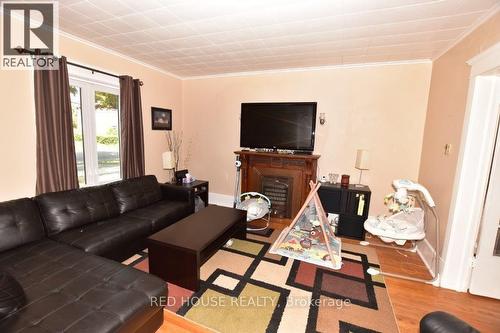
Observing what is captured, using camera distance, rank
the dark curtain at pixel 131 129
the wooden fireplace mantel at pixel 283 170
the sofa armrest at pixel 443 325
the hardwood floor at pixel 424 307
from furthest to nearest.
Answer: the wooden fireplace mantel at pixel 283 170, the dark curtain at pixel 131 129, the hardwood floor at pixel 424 307, the sofa armrest at pixel 443 325

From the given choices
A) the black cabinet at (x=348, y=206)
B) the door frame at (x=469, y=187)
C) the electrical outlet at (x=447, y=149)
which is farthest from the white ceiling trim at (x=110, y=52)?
the electrical outlet at (x=447, y=149)

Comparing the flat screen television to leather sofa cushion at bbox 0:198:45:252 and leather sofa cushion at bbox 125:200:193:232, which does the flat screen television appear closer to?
leather sofa cushion at bbox 125:200:193:232

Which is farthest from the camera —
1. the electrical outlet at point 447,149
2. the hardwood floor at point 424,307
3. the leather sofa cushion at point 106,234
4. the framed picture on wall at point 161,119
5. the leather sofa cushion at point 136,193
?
the framed picture on wall at point 161,119

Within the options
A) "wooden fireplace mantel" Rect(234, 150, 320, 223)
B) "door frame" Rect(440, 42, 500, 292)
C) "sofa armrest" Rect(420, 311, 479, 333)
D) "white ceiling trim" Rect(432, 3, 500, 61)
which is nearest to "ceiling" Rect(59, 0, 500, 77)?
"white ceiling trim" Rect(432, 3, 500, 61)

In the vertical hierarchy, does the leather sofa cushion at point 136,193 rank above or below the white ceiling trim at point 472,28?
below

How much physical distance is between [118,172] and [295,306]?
3.40 metres

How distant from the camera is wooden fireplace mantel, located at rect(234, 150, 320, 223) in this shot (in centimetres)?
398

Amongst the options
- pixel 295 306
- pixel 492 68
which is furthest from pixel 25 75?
pixel 492 68

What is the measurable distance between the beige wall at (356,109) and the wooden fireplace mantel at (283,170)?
15.3 inches

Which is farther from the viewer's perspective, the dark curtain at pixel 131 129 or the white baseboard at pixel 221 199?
the white baseboard at pixel 221 199

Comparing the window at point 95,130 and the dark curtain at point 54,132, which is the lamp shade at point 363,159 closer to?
the window at point 95,130

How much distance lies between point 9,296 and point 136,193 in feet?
6.81

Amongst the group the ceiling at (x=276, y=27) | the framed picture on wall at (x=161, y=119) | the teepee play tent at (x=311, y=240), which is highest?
the ceiling at (x=276, y=27)

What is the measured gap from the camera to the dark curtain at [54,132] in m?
2.70
